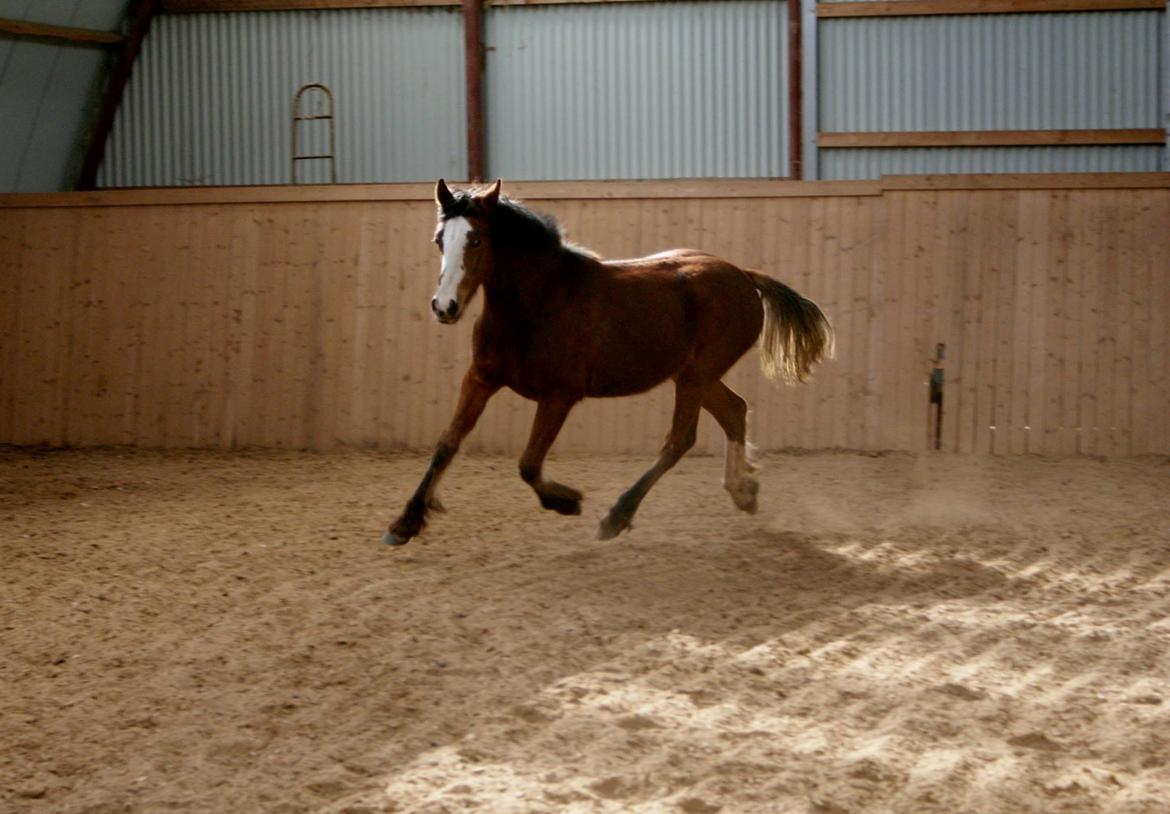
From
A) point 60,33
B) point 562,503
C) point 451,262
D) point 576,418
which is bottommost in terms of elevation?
Result: point 562,503

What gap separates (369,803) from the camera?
3.66m

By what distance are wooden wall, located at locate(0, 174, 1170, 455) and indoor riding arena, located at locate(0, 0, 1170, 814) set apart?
0.03 m

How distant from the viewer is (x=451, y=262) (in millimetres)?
5930

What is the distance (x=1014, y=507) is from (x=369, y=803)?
5281 mm

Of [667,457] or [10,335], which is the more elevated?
[10,335]

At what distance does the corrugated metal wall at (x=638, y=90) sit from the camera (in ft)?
41.0

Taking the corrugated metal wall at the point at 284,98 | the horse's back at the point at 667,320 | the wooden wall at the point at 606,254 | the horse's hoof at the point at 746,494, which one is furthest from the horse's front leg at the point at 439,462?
the corrugated metal wall at the point at 284,98

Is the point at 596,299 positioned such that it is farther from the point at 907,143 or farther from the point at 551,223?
the point at 907,143

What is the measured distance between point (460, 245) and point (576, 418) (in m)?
4.27

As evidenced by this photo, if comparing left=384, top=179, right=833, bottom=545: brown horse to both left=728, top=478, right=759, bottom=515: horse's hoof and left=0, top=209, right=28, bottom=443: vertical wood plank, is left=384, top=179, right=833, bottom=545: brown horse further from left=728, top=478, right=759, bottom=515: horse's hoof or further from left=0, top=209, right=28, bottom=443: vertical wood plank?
left=0, top=209, right=28, bottom=443: vertical wood plank

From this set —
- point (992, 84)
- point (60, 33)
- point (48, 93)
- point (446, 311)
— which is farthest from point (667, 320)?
point (48, 93)

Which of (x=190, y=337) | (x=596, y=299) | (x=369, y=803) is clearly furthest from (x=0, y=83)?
(x=369, y=803)

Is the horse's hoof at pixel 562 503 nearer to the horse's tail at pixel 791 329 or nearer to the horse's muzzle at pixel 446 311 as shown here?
the horse's muzzle at pixel 446 311

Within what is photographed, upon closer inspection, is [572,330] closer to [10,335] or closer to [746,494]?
[746,494]
